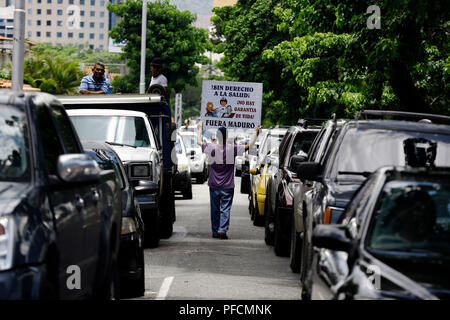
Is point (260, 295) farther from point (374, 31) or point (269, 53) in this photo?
point (269, 53)

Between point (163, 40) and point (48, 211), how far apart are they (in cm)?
5265

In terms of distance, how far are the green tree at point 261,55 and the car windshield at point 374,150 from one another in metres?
30.7

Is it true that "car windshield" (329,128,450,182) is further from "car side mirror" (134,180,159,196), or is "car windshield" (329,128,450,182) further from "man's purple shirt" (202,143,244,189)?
"man's purple shirt" (202,143,244,189)

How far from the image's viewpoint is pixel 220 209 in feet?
53.2

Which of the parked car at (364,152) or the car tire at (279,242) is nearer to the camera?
the parked car at (364,152)

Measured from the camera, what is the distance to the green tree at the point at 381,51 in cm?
1386

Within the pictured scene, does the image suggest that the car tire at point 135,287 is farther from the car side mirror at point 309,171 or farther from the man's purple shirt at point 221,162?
the man's purple shirt at point 221,162

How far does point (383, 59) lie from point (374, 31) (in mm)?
729

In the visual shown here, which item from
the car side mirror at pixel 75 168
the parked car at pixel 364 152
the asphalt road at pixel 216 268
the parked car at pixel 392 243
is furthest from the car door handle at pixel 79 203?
the asphalt road at pixel 216 268

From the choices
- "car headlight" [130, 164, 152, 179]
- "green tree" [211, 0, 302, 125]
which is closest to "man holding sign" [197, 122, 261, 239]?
"car headlight" [130, 164, 152, 179]

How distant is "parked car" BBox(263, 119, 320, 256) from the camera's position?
13.1 metres

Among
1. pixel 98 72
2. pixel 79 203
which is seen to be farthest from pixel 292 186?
pixel 79 203

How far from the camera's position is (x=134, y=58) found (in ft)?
184

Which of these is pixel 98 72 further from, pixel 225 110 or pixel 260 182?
pixel 225 110
